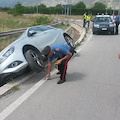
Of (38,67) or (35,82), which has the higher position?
(38,67)

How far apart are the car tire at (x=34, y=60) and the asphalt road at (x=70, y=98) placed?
1.25 ft

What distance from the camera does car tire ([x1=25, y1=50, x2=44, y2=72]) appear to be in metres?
6.37

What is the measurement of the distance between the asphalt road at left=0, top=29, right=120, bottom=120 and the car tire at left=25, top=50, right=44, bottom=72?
38 cm

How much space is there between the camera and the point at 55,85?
6105mm

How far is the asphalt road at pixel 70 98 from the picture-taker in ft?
14.3

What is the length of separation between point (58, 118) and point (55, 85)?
1946 mm

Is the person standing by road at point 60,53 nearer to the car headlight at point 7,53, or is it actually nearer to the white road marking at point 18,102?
the white road marking at point 18,102

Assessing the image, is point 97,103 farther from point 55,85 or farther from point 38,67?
point 38,67

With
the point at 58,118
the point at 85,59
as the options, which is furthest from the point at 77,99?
the point at 85,59

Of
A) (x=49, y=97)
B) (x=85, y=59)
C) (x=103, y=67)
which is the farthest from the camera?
(x=85, y=59)

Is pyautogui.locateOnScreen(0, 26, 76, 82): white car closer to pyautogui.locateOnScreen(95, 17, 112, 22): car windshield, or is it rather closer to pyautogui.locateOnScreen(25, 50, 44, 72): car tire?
pyautogui.locateOnScreen(25, 50, 44, 72): car tire

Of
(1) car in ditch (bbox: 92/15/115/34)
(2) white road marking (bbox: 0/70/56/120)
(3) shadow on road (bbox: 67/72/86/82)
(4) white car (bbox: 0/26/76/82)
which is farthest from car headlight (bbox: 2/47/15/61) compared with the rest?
(1) car in ditch (bbox: 92/15/115/34)

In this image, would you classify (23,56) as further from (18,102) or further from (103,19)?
(103,19)

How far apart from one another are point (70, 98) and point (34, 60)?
75.7 inches
